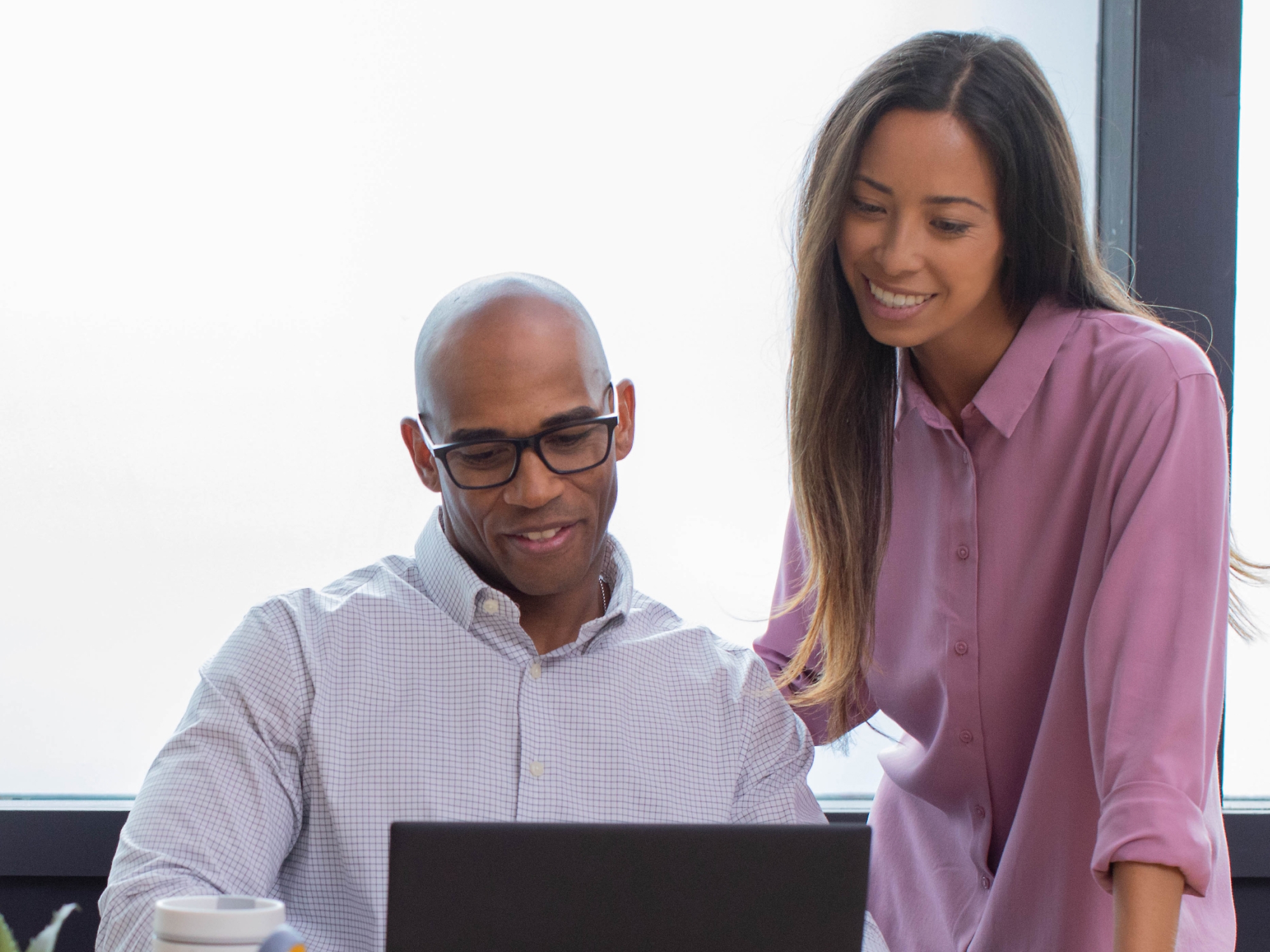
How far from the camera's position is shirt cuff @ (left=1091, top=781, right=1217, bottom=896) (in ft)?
3.66

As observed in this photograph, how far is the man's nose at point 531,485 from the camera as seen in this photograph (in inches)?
57.1

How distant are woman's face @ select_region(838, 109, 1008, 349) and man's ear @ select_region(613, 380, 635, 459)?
13.5 inches

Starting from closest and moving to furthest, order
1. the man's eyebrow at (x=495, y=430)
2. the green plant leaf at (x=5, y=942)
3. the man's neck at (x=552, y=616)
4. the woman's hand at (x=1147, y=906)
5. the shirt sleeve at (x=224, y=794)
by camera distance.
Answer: the green plant leaf at (x=5, y=942) < the woman's hand at (x=1147, y=906) < the shirt sleeve at (x=224, y=794) < the man's eyebrow at (x=495, y=430) < the man's neck at (x=552, y=616)

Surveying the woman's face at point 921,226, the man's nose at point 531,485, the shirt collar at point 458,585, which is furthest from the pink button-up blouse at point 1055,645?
the man's nose at point 531,485

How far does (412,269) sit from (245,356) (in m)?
0.30

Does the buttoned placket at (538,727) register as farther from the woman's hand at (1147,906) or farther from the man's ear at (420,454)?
the woman's hand at (1147,906)

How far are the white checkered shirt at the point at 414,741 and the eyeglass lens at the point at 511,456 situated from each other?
13 cm

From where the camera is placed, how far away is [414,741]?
144 cm

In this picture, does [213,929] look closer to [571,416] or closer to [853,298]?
[571,416]

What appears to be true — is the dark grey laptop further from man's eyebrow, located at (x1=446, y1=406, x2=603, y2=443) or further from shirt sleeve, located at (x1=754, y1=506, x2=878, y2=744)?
shirt sleeve, located at (x1=754, y1=506, x2=878, y2=744)

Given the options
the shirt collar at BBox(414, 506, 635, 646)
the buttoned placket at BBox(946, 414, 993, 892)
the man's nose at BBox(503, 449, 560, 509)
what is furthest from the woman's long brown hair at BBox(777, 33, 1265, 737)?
the man's nose at BBox(503, 449, 560, 509)

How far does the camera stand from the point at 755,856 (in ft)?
2.77

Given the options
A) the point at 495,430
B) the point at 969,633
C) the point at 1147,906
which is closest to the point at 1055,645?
the point at 969,633

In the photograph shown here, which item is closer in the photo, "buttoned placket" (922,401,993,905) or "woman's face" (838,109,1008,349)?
Answer: "woman's face" (838,109,1008,349)
